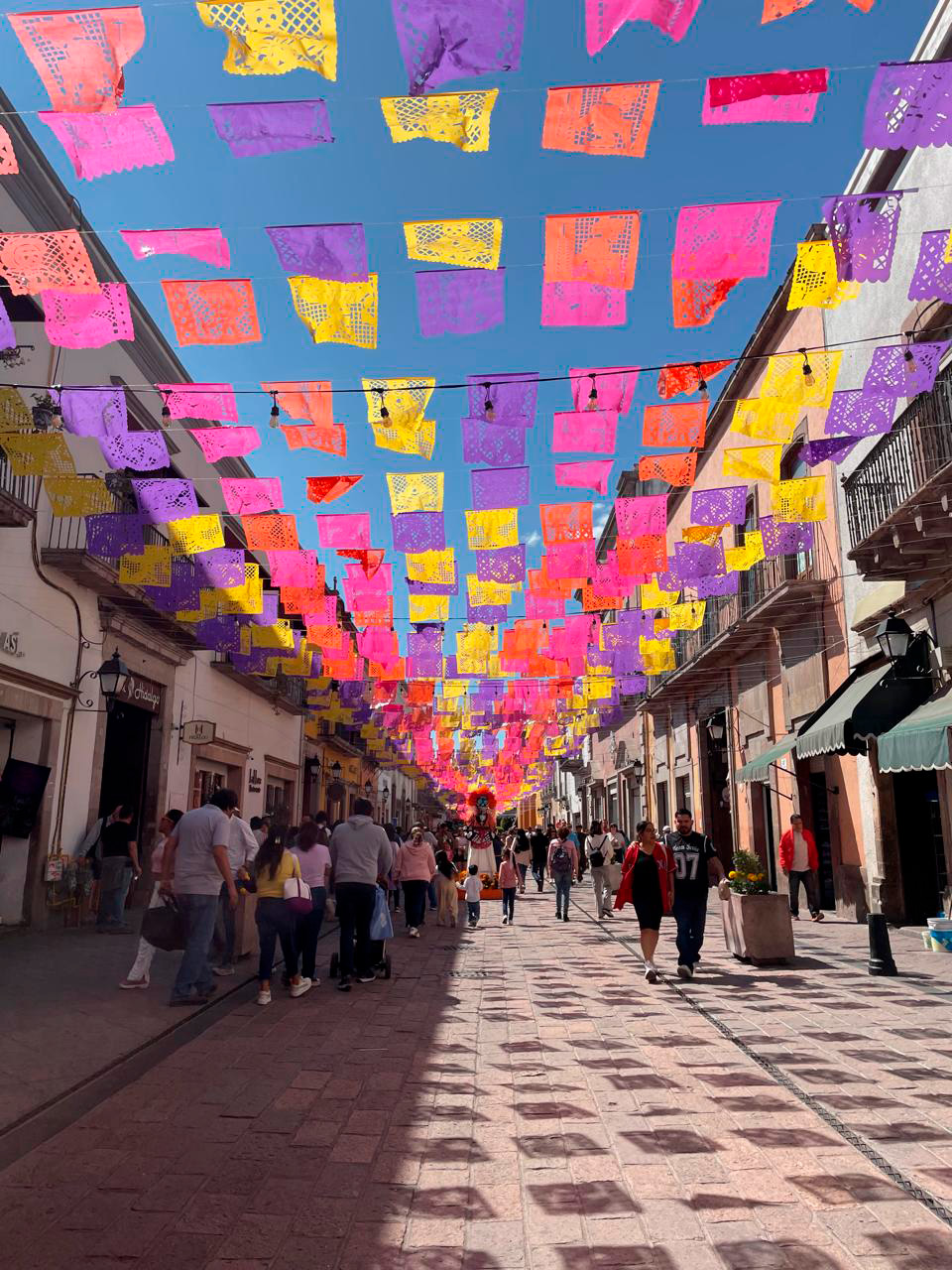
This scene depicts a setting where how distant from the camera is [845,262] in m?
7.57

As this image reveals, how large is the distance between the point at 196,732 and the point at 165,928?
395 inches

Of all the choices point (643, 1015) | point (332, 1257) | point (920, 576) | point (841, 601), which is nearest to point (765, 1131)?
point (332, 1257)

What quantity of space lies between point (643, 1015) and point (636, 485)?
26093 millimetres

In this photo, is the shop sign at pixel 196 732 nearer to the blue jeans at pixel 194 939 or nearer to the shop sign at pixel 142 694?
the shop sign at pixel 142 694

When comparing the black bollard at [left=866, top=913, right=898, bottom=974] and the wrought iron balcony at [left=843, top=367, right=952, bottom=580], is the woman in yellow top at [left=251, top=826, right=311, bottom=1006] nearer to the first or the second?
the black bollard at [left=866, top=913, right=898, bottom=974]

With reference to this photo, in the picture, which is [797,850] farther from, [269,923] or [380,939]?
[269,923]

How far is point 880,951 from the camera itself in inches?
351

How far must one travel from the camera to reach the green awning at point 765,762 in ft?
48.6

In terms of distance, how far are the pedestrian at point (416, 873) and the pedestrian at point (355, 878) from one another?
13.5ft

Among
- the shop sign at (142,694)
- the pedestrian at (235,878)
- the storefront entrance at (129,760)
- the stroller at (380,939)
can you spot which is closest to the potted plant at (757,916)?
the stroller at (380,939)

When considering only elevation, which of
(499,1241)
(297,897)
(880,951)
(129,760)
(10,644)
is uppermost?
(10,644)

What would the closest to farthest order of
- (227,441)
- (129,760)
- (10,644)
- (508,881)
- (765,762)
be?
(227,441)
(10,644)
(508,881)
(765,762)
(129,760)

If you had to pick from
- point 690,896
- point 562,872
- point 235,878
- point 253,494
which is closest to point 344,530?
point 253,494

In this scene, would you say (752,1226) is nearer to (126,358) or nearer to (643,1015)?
(643,1015)
